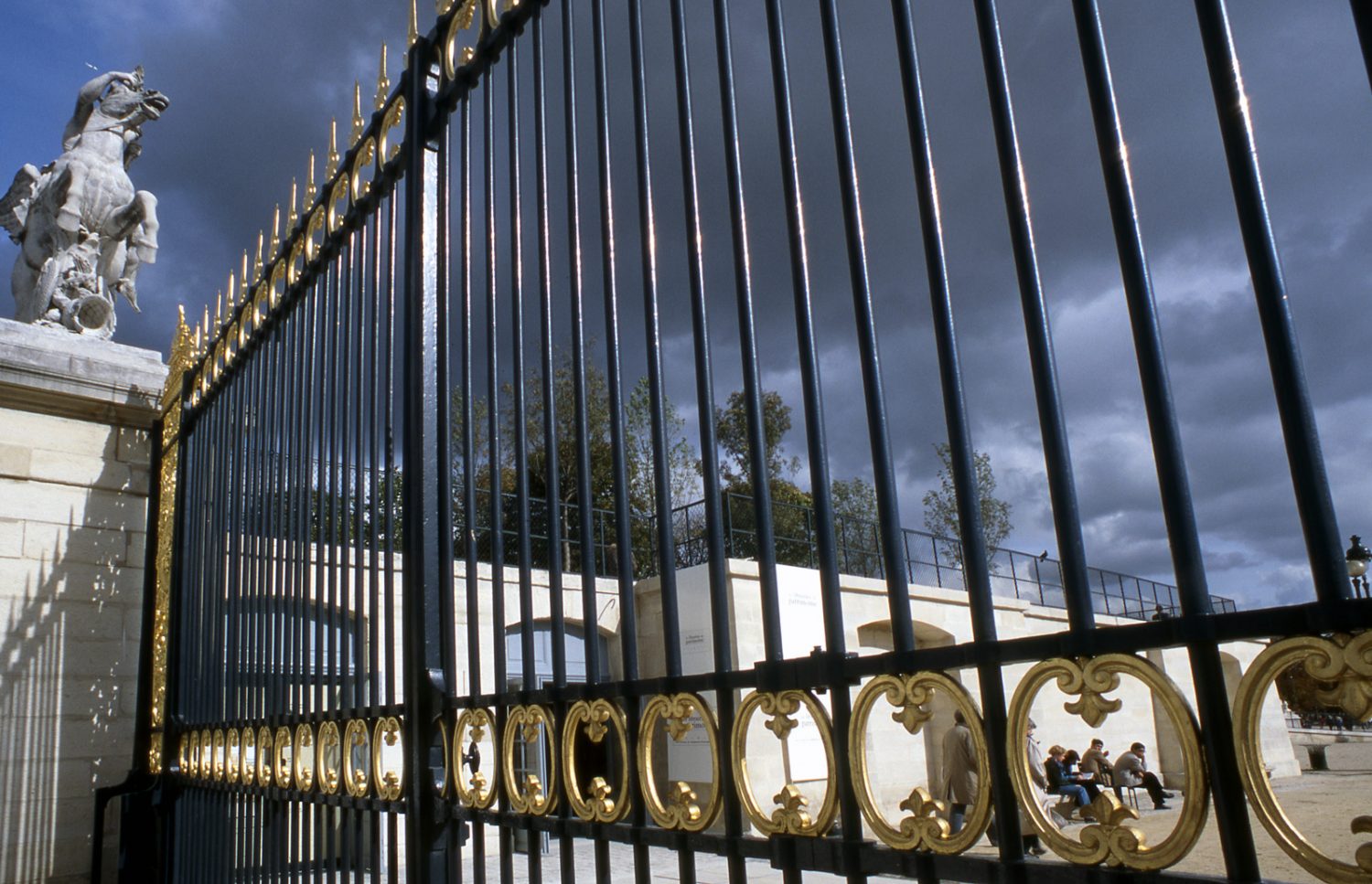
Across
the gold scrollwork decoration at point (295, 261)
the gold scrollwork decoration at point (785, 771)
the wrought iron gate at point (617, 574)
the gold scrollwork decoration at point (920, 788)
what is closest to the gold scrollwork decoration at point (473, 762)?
the wrought iron gate at point (617, 574)

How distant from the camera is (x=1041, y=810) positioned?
142 centimetres

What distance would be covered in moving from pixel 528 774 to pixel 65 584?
448 centimetres

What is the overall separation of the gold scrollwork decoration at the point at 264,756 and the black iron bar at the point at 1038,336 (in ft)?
11.7

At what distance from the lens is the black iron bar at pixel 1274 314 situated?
1.23 m

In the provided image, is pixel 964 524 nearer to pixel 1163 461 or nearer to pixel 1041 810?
pixel 1163 461

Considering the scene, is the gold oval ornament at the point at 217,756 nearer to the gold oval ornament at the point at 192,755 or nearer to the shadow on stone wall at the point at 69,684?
the gold oval ornament at the point at 192,755

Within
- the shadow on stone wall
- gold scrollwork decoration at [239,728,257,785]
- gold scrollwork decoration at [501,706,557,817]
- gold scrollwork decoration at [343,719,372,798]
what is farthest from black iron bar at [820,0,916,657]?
the shadow on stone wall

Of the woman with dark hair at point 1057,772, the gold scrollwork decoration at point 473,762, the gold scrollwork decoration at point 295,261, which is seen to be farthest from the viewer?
the woman with dark hair at point 1057,772

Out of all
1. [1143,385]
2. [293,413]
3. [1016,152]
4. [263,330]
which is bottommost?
[1143,385]

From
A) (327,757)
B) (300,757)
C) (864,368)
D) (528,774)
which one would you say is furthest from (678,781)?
(300,757)

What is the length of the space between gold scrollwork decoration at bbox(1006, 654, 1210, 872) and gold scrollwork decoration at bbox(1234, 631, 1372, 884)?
62 millimetres

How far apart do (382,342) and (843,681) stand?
9.30 feet

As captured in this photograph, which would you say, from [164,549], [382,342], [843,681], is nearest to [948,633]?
[164,549]

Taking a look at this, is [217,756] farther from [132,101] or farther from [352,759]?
[132,101]
